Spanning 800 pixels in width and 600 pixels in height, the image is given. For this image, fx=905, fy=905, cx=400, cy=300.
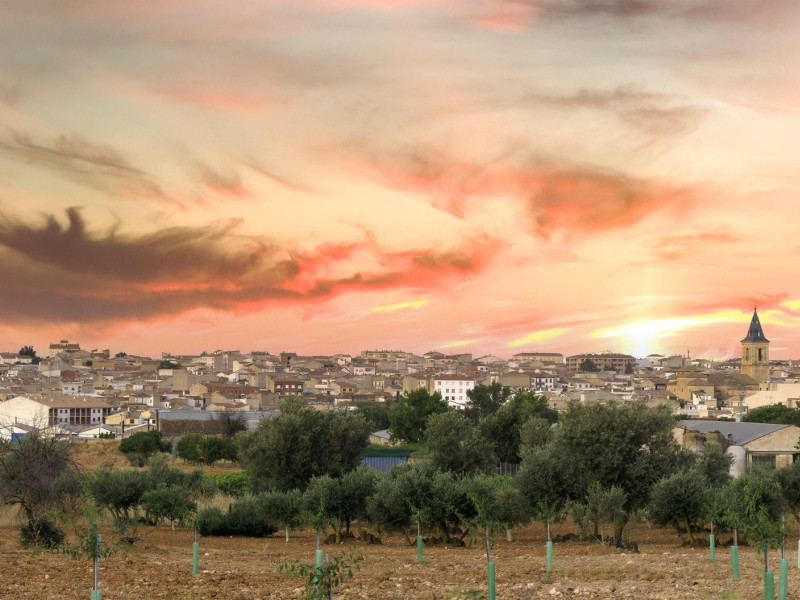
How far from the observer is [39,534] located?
19266 millimetres

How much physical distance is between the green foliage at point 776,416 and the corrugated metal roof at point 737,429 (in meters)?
21.6

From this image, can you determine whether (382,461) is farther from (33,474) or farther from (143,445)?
(33,474)

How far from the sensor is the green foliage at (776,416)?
69938 millimetres

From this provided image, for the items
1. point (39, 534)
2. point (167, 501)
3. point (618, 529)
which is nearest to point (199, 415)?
point (167, 501)

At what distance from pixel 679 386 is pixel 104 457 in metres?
117

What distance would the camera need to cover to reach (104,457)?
65.8 m

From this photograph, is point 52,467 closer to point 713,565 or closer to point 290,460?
point 290,460

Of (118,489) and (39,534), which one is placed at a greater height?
(118,489)

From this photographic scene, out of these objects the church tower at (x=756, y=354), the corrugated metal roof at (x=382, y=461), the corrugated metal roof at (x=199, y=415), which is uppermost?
the church tower at (x=756, y=354)

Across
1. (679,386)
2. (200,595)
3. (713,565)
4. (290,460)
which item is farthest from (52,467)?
(679,386)

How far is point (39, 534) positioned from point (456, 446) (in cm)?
1928

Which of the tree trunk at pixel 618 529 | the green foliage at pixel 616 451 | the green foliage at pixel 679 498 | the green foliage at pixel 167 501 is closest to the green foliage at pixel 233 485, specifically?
the green foliage at pixel 167 501

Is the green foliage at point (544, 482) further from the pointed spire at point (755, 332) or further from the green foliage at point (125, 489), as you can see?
the pointed spire at point (755, 332)

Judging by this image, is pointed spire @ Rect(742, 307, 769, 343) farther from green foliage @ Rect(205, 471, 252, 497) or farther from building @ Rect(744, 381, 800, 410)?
green foliage @ Rect(205, 471, 252, 497)
